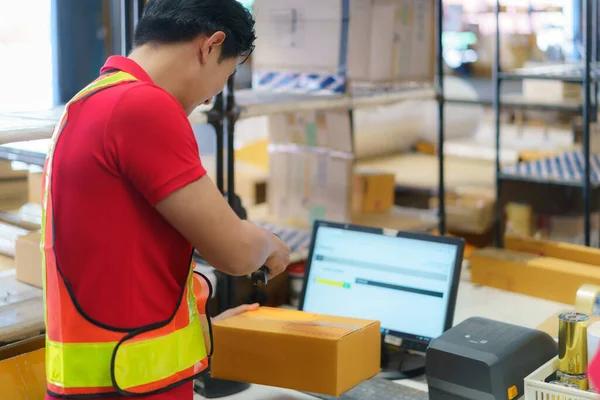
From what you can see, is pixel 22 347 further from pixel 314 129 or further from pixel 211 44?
pixel 314 129

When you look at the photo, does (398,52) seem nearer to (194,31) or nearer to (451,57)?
(194,31)

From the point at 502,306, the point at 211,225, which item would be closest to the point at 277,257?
the point at 211,225

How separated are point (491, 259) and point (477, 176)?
2122 millimetres

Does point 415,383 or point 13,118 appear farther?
point 415,383

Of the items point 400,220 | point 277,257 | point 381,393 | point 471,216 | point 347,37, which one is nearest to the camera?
point 277,257

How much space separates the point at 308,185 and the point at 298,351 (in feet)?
4.53

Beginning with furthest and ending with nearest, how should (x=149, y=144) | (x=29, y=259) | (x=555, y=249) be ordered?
1. (x=555, y=249)
2. (x=29, y=259)
3. (x=149, y=144)

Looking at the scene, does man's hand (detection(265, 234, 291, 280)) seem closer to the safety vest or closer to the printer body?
the safety vest

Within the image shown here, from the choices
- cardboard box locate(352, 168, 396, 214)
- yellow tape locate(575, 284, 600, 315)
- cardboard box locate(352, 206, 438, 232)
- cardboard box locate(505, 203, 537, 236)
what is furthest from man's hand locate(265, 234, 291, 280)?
cardboard box locate(505, 203, 537, 236)

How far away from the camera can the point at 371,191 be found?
3.34 metres

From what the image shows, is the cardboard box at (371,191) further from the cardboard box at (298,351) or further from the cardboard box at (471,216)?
the cardboard box at (298,351)

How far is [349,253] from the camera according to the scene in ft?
7.34

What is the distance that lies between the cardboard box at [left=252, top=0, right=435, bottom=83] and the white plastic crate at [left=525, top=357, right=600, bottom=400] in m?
1.47

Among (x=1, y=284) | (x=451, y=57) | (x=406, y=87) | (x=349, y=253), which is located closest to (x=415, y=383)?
(x=349, y=253)
